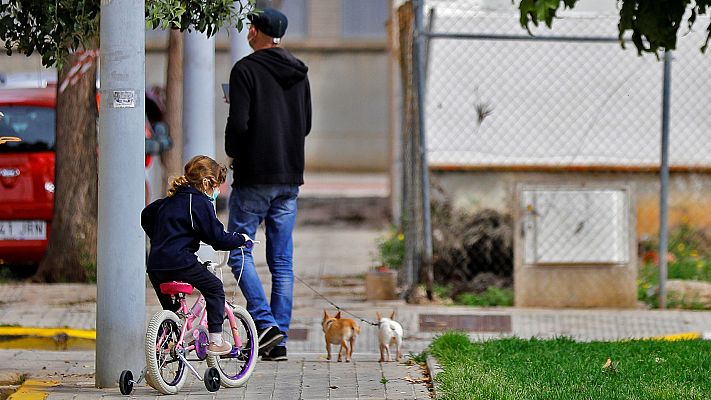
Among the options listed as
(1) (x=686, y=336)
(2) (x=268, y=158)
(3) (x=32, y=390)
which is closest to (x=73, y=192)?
(2) (x=268, y=158)

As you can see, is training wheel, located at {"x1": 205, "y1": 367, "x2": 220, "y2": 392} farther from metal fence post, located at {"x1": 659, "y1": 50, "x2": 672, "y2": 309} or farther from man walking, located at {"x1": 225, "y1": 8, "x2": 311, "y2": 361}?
metal fence post, located at {"x1": 659, "y1": 50, "x2": 672, "y2": 309}

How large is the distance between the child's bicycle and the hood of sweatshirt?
1358mm

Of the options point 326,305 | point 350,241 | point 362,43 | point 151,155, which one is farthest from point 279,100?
point 362,43

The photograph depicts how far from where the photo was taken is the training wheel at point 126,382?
6.23 meters

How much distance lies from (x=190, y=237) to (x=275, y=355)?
1315mm

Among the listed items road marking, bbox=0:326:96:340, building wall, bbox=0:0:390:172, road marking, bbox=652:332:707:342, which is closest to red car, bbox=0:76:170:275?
road marking, bbox=0:326:96:340

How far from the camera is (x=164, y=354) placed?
623 cm

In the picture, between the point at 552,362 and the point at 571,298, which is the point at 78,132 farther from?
the point at 552,362

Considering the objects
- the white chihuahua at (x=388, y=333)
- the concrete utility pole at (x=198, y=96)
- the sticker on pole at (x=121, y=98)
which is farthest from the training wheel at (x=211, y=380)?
the concrete utility pole at (x=198, y=96)

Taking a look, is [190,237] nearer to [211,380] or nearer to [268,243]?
[211,380]

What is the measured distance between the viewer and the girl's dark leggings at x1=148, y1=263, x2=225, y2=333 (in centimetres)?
634

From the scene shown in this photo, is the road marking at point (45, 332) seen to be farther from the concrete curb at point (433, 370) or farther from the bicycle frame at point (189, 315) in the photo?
the concrete curb at point (433, 370)

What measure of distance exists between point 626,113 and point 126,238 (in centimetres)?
695

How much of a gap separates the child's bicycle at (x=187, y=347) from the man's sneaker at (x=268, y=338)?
0.55 metres
